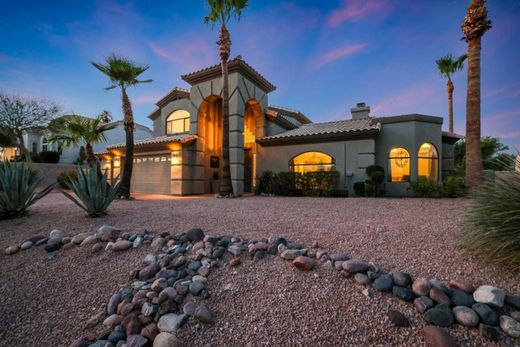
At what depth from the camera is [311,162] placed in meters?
13.0

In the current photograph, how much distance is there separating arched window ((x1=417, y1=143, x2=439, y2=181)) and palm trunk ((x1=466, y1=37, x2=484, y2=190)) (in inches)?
91.5

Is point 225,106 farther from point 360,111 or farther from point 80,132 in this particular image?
point 360,111

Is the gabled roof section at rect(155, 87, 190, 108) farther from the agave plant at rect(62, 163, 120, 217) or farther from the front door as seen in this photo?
the agave plant at rect(62, 163, 120, 217)

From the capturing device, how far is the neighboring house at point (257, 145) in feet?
37.9

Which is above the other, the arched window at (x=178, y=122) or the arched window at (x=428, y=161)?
the arched window at (x=178, y=122)

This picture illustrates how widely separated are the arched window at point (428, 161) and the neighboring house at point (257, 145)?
5cm

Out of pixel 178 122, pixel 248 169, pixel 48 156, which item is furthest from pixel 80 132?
pixel 48 156

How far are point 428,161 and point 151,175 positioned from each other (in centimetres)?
1674

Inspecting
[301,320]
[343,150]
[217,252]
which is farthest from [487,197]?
[343,150]

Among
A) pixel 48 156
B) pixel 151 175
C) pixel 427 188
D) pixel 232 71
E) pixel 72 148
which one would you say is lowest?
pixel 427 188

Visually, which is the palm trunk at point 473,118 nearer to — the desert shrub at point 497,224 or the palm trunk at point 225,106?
the desert shrub at point 497,224

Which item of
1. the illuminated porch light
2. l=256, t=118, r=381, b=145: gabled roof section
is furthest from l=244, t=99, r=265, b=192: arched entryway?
the illuminated porch light

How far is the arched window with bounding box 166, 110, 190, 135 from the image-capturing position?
15.1 m

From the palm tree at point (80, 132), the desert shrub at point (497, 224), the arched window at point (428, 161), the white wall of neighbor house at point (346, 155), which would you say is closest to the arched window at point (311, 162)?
the white wall of neighbor house at point (346, 155)
